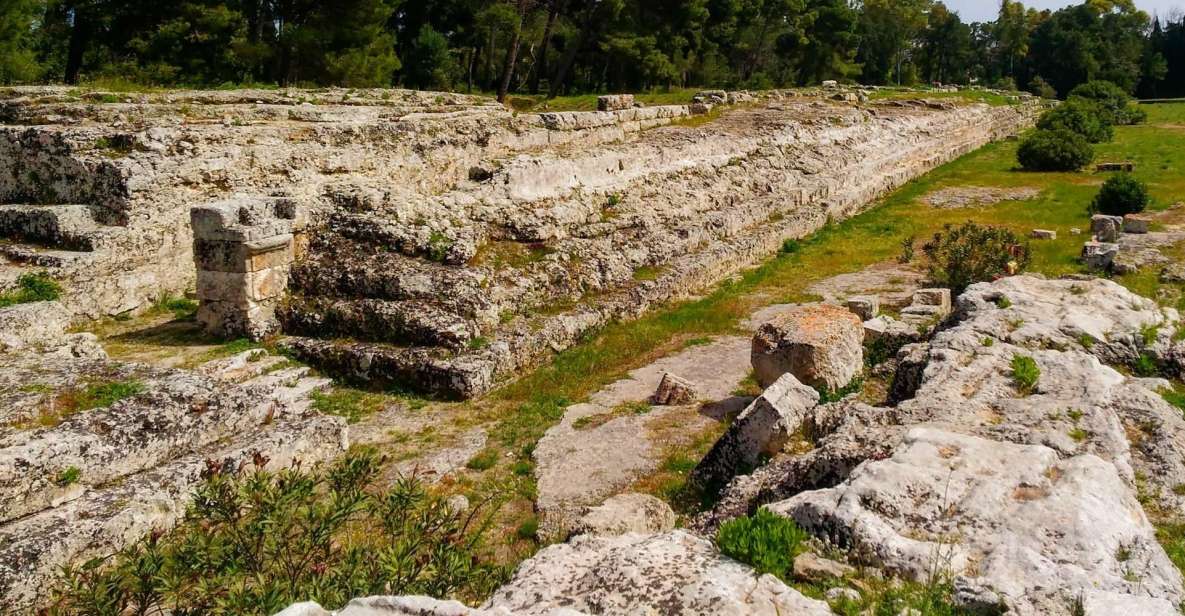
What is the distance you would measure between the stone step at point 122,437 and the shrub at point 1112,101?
44807 mm

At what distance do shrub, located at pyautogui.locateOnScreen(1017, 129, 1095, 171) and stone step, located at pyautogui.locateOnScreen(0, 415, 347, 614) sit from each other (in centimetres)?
2669

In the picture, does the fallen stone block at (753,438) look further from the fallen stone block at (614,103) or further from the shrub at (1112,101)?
the shrub at (1112,101)

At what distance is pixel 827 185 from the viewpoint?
20.1 m

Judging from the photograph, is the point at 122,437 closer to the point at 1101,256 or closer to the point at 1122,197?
the point at 1101,256

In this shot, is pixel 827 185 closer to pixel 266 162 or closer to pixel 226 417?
pixel 266 162

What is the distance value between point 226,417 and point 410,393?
7.92 feet

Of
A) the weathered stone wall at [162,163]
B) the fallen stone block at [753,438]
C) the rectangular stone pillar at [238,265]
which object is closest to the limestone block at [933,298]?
the fallen stone block at [753,438]

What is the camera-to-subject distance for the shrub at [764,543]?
13.8 ft

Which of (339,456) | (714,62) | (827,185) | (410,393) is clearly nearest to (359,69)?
(827,185)

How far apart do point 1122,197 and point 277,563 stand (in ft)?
64.5

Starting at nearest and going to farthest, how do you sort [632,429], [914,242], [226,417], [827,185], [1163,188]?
1. [226,417]
2. [632,429]
3. [914,242]
4. [827,185]
5. [1163,188]

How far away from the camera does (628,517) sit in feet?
19.3

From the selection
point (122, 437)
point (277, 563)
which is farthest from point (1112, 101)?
point (277, 563)

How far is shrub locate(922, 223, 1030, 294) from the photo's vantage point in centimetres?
1274
